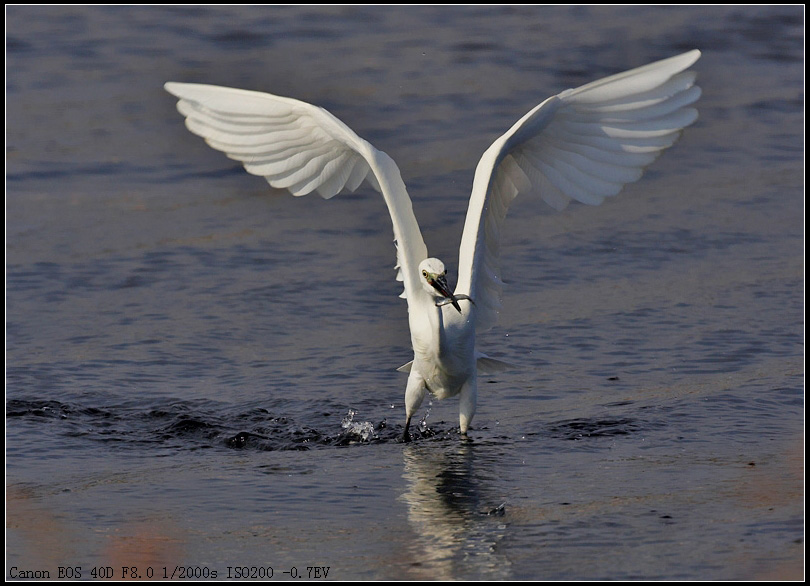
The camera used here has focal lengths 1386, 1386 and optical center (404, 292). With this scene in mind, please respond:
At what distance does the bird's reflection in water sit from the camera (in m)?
5.79

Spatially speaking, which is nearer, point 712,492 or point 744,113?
point 712,492

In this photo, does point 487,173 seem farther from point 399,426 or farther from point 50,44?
point 50,44

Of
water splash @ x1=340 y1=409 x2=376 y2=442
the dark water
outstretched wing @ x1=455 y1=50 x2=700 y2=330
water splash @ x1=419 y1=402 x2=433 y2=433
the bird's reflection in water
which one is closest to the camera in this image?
the bird's reflection in water

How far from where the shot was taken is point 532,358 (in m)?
9.10

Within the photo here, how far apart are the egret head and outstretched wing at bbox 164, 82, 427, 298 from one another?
0.26 metres

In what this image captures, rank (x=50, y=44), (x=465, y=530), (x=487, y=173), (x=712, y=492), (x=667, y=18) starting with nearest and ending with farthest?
(x=465, y=530) → (x=712, y=492) → (x=487, y=173) → (x=50, y=44) → (x=667, y=18)

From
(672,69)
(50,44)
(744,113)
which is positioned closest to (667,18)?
(744,113)

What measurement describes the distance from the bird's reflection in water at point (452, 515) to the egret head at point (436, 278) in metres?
0.88

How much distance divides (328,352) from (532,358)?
53.5 inches

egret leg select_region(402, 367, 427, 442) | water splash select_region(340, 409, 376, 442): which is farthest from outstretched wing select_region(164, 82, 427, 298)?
water splash select_region(340, 409, 376, 442)

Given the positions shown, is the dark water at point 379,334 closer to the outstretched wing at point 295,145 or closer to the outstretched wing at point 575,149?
the outstretched wing at point 575,149

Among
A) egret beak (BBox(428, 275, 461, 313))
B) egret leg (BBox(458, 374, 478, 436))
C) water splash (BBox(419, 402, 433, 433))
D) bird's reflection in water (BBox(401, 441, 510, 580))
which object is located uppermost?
egret beak (BBox(428, 275, 461, 313))

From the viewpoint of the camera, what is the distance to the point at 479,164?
7.14 metres

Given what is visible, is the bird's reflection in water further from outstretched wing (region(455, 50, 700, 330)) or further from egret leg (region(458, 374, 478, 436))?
outstretched wing (region(455, 50, 700, 330))
